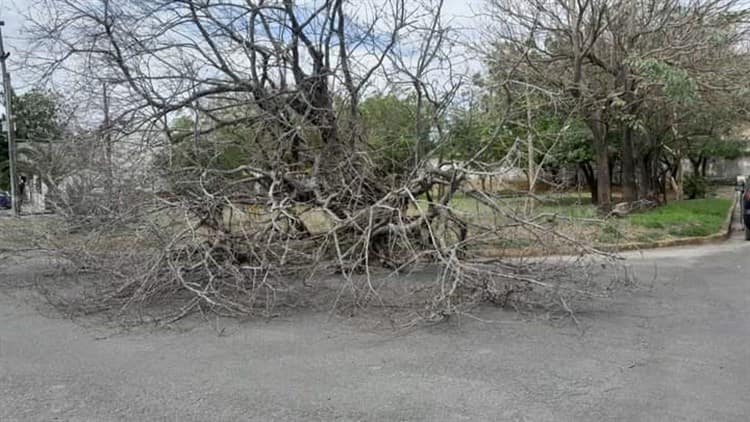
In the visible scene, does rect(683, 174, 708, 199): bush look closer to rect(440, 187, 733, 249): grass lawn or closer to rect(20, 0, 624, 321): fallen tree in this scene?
rect(440, 187, 733, 249): grass lawn

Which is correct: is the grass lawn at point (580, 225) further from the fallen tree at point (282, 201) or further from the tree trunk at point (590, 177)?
the tree trunk at point (590, 177)

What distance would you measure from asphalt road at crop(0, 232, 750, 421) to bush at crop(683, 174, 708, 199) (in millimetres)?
21643

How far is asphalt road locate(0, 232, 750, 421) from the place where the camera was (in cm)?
388

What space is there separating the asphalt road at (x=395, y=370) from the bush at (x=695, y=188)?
71.0 feet

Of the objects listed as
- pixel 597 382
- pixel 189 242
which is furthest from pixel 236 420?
pixel 189 242

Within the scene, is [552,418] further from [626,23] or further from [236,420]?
[626,23]

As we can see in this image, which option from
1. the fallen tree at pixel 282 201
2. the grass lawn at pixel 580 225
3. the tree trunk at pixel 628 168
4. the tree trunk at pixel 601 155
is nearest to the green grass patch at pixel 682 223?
the grass lawn at pixel 580 225

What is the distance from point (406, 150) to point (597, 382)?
6.01 m

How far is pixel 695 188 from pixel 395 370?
25563mm

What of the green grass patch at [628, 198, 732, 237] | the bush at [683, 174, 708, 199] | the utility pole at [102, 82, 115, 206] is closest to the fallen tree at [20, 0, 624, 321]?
the utility pole at [102, 82, 115, 206]

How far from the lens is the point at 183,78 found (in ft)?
30.5

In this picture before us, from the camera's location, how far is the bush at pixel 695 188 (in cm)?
2595

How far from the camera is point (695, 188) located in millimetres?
26047

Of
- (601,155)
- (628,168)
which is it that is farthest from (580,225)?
(628,168)
